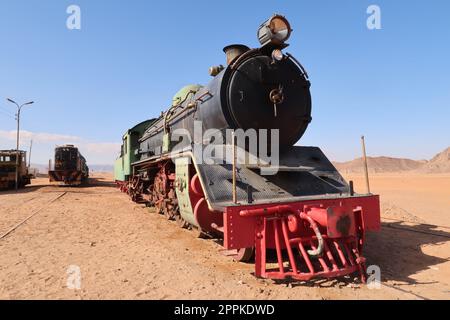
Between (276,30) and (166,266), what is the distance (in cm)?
425

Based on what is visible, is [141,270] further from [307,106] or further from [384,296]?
[307,106]

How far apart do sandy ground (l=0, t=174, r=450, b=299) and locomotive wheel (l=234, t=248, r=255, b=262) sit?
0.40 feet

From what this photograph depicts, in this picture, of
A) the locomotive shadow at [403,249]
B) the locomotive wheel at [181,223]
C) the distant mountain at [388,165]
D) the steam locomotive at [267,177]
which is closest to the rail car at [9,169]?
the locomotive wheel at [181,223]

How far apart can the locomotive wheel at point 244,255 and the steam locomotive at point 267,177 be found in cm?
2

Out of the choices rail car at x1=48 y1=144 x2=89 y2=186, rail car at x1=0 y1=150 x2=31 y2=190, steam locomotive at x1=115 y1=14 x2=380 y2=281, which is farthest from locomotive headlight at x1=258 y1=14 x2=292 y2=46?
rail car at x1=48 y1=144 x2=89 y2=186

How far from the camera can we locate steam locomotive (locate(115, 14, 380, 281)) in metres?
4.19

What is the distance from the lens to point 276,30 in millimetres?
5531

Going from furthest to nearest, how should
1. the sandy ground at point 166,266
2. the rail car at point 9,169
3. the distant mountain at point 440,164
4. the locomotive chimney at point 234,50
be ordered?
the distant mountain at point 440,164
the rail car at point 9,169
the locomotive chimney at point 234,50
the sandy ground at point 166,266

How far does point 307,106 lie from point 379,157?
137602mm

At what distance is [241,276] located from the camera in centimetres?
447

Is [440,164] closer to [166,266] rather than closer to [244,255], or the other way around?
[244,255]

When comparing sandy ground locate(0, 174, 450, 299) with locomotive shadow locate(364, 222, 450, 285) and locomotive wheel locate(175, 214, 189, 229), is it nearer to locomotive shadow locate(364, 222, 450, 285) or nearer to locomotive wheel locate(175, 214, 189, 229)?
locomotive shadow locate(364, 222, 450, 285)

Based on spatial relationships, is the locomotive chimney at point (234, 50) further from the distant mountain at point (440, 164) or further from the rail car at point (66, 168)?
the distant mountain at point (440, 164)

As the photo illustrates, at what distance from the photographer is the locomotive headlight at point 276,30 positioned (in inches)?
216
